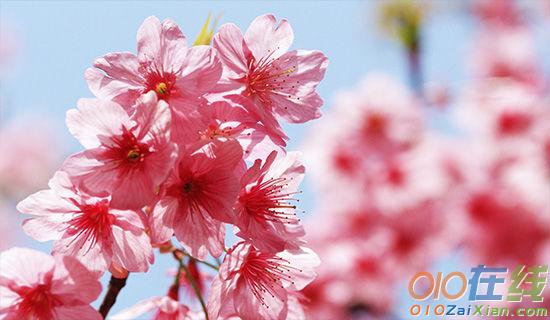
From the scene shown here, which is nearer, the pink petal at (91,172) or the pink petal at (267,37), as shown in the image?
the pink petal at (91,172)

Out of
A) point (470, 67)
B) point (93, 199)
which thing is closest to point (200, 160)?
point (93, 199)

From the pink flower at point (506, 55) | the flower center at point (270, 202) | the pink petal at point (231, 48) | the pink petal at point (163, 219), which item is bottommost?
the pink petal at point (163, 219)

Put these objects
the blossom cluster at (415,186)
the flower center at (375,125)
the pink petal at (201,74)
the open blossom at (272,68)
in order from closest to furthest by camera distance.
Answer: the pink petal at (201,74) < the open blossom at (272,68) < the blossom cluster at (415,186) < the flower center at (375,125)

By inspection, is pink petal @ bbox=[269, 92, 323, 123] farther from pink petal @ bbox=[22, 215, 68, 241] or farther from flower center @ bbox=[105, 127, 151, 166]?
pink petal @ bbox=[22, 215, 68, 241]

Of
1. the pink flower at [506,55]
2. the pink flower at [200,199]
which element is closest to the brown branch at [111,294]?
the pink flower at [200,199]

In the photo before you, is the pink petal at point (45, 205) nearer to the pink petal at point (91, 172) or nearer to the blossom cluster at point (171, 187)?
the blossom cluster at point (171, 187)

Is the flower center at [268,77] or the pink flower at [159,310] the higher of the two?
the flower center at [268,77]

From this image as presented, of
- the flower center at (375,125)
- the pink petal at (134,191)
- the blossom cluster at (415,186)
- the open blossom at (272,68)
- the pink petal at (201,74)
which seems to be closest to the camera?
the pink petal at (134,191)
